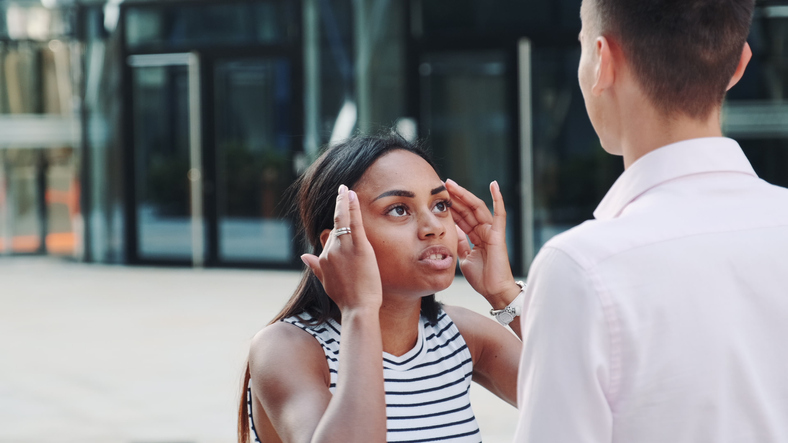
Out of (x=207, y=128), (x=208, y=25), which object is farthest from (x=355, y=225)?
(x=208, y=25)

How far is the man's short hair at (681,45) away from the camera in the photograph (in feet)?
3.56

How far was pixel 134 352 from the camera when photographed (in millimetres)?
6777

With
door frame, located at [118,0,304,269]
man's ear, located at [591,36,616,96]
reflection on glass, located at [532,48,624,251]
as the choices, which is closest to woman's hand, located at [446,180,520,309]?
man's ear, located at [591,36,616,96]

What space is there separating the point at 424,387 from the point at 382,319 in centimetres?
16

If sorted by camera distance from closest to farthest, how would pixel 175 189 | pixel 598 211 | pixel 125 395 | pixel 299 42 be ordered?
pixel 598 211 < pixel 125 395 < pixel 299 42 < pixel 175 189

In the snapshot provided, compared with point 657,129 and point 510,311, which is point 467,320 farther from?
point 657,129

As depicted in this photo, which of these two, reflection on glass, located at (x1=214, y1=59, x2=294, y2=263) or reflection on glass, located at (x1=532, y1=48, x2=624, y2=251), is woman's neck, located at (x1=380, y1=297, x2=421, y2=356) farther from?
reflection on glass, located at (x1=214, y1=59, x2=294, y2=263)

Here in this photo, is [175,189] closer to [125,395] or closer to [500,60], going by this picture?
[500,60]

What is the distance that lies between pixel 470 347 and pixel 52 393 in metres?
4.39

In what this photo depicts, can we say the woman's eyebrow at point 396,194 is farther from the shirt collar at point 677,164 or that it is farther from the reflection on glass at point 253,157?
the reflection on glass at point 253,157

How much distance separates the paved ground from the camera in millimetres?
4844

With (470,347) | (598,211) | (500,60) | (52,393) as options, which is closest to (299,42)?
(500,60)

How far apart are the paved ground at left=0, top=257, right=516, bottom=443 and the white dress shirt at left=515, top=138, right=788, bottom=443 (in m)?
1.56

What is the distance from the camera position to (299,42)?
35.8ft
